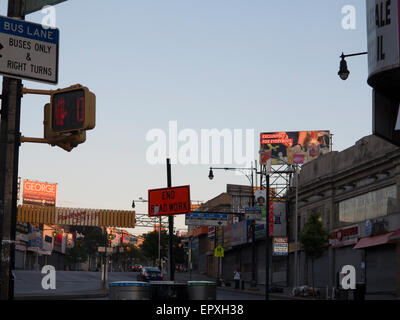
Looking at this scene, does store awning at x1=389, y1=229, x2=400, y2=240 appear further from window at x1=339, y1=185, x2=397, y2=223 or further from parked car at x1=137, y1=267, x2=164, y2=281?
parked car at x1=137, y1=267, x2=164, y2=281

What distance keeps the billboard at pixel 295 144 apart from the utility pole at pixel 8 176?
73221 millimetres

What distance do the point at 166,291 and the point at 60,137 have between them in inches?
244

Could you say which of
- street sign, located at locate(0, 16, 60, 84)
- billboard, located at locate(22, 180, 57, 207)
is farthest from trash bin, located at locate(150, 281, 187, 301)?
billboard, located at locate(22, 180, 57, 207)

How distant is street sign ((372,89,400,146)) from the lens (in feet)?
68.8

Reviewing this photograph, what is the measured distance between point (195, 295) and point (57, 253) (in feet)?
446

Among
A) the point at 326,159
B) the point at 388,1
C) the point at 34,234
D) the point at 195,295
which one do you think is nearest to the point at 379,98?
the point at 388,1

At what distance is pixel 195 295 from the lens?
13.7 m

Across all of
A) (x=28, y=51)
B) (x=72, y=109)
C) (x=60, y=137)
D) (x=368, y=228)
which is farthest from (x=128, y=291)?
(x=368, y=228)

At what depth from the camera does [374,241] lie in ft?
140

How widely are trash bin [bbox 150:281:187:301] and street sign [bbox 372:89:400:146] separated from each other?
32.5ft

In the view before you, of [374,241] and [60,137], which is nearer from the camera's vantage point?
[60,137]

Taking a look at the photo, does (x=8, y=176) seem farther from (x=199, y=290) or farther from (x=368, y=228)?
(x=368, y=228)

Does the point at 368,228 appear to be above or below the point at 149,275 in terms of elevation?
above
